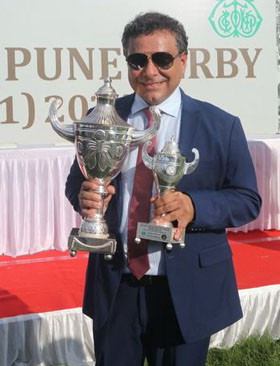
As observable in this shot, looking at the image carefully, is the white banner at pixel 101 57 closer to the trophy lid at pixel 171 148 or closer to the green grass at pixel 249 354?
the green grass at pixel 249 354

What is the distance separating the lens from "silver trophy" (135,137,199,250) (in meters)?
1.25

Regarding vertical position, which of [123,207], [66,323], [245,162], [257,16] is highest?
[257,16]

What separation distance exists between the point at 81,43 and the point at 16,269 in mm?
2061

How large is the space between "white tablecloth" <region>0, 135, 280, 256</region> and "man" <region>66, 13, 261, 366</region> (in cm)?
238

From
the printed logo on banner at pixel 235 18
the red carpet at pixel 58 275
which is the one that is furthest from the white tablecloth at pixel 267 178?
the printed logo on banner at pixel 235 18

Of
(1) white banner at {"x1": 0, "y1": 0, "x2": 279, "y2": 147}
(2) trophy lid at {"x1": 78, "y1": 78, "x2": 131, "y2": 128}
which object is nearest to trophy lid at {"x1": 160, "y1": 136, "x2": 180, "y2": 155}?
(2) trophy lid at {"x1": 78, "y1": 78, "x2": 131, "y2": 128}

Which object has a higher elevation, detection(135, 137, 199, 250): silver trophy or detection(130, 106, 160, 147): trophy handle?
detection(130, 106, 160, 147): trophy handle

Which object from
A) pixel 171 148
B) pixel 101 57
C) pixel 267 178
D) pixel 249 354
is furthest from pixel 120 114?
pixel 101 57

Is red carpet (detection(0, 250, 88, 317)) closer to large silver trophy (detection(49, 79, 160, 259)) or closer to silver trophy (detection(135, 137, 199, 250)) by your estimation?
large silver trophy (detection(49, 79, 160, 259))

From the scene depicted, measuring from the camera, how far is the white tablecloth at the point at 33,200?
3729mm

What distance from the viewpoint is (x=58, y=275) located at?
3.22 m

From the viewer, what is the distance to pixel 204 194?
1.34 meters

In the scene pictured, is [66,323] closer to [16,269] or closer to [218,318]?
[16,269]

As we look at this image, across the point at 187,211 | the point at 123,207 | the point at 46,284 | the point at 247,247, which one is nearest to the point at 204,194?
the point at 187,211
